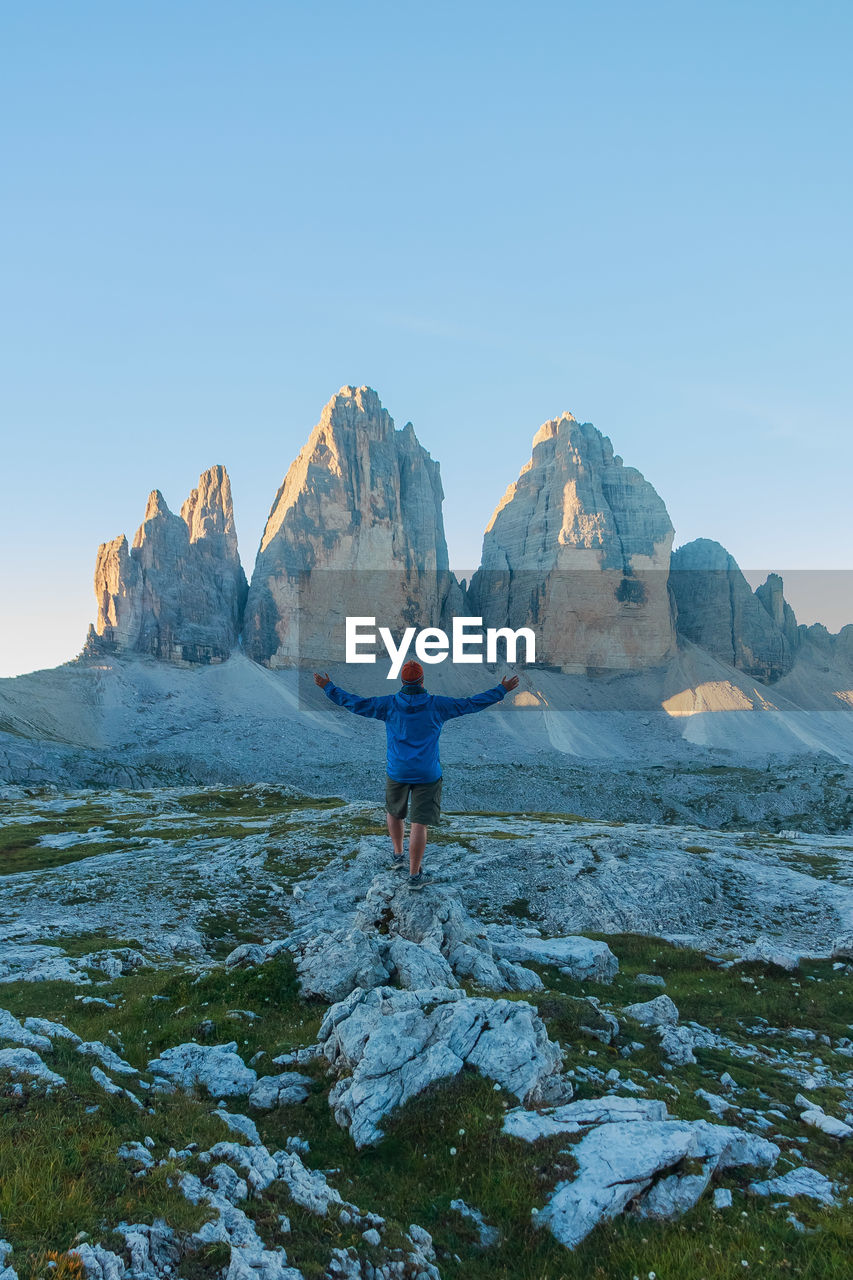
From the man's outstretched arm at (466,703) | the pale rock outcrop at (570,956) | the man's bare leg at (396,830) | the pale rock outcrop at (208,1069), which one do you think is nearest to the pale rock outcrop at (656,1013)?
the pale rock outcrop at (570,956)

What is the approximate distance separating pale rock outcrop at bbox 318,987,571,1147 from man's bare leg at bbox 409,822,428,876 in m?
5.11

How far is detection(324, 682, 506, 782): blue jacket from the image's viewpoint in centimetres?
1557

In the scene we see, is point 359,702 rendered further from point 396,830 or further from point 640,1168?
point 640,1168

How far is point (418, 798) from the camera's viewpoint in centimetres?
1598

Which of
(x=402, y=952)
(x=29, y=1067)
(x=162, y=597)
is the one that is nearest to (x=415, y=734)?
(x=402, y=952)

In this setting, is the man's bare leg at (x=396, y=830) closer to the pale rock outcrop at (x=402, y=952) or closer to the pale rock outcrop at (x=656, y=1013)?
the pale rock outcrop at (x=402, y=952)

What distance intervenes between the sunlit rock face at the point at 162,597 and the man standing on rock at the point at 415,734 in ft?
550

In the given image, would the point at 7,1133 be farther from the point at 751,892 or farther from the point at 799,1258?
the point at 751,892

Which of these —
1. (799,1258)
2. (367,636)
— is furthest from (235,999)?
(367,636)

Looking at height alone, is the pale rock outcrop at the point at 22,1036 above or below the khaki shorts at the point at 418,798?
below

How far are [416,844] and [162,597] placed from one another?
6829 inches

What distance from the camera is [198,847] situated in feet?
139

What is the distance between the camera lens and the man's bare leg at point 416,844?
16531mm

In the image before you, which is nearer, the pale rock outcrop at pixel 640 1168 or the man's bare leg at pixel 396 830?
the pale rock outcrop at pixel 640 1168
